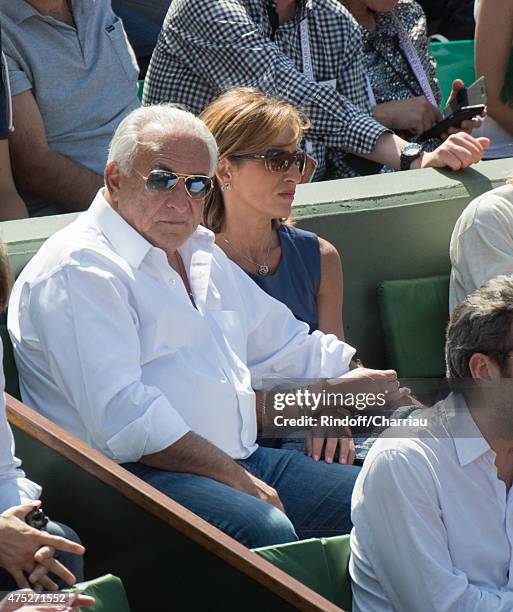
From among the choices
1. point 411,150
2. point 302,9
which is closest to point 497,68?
point 411,150

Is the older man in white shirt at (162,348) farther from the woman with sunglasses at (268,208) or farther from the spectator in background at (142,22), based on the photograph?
the spectator in background at (142,22)

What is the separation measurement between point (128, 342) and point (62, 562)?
0.60 m

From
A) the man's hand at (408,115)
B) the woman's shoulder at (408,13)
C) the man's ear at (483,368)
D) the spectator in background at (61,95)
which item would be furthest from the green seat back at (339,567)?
the woman's shoulder at (408,13)

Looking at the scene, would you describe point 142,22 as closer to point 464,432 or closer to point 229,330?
point 229,330

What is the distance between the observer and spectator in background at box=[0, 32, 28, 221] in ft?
11.6

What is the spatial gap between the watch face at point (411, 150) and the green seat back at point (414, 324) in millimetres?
535

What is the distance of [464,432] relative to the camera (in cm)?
229

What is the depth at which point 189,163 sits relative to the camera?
2990 mm

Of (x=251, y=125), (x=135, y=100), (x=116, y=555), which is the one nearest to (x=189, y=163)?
(x=251, y=125)

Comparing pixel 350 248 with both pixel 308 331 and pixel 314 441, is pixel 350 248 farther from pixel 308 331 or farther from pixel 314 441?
pixel 314 441

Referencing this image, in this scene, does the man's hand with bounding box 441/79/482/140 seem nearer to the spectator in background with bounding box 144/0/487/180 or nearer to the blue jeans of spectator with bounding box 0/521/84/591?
the spectator in background with bounding box 144/0/487/180

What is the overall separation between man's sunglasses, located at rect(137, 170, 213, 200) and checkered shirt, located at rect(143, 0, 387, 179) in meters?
1.18

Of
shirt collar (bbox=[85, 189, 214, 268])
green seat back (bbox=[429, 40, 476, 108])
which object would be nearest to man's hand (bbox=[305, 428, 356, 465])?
shirt collar (bbox=[85, 189, 214, 268])

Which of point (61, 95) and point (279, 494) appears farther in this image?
point (61, 95)
